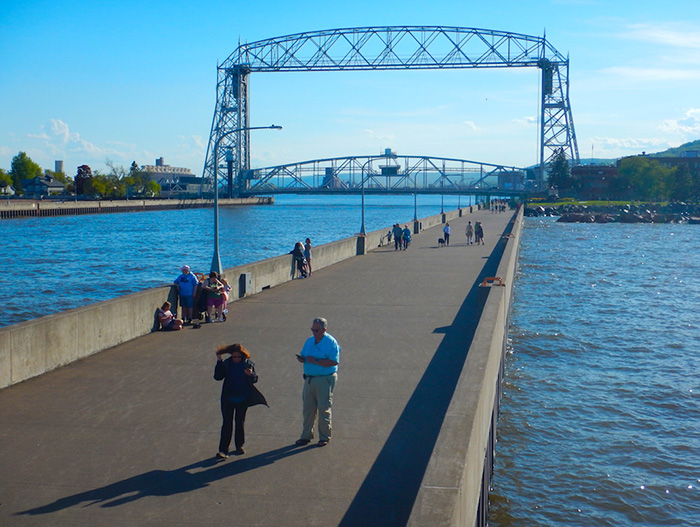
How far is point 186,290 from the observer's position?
17.2m

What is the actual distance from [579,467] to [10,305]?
2595 cm

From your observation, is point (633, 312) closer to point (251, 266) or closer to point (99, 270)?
point (251, 266)

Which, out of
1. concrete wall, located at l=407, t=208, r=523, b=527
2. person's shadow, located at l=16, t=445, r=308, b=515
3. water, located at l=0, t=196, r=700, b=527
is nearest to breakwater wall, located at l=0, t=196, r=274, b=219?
water, located at l=0, t=196, r=700, b=527

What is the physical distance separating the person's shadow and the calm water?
391 centimetres

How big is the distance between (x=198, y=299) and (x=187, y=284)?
0.60 meters

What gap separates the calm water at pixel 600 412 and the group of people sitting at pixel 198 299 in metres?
6.49

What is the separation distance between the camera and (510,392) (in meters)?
17.3

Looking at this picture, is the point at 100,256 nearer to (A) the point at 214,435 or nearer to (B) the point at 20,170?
(A) the point at 214,435

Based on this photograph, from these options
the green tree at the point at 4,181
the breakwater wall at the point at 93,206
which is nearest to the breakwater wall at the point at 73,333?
the breakwater wall at the point at 93,206

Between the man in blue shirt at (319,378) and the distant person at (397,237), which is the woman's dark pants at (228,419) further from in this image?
the distant person at (397,237)

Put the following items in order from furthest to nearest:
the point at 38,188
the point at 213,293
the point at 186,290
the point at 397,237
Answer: the point at 38,188 → the point at 397,237 → the point at 213,293 → the point at 186,290

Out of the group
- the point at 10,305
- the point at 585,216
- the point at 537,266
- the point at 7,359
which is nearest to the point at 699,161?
the point at 585,216

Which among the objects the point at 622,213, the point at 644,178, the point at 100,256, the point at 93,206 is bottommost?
the point at 100,256

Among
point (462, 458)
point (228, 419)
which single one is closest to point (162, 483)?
point (228, 419)
